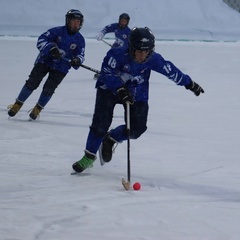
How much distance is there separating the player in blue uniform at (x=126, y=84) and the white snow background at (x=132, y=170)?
0.23 m

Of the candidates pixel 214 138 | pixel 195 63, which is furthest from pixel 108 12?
pixel 214 138

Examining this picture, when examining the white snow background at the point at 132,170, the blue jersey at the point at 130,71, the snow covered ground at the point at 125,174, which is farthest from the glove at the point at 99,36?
the blue jersey at the point at 130,71

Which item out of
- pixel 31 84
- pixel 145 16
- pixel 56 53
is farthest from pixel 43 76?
pixel 145 16

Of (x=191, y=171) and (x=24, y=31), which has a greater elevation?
(x=191, y=171)

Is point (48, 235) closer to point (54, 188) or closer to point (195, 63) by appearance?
point (54, 188)

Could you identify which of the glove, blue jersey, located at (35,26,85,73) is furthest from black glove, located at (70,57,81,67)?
the glove

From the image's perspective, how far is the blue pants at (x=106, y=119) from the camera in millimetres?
4480

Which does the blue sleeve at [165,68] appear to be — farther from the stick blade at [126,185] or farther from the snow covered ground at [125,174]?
the stick blade at [126,185]

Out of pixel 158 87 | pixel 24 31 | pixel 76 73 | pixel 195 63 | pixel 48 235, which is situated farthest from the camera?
pixel 24 31

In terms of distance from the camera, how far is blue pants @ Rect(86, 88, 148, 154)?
176 inches

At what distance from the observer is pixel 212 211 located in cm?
354

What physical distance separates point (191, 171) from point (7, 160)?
A: 1358 mm

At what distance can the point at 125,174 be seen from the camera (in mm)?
4566

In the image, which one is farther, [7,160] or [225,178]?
[7,160]
